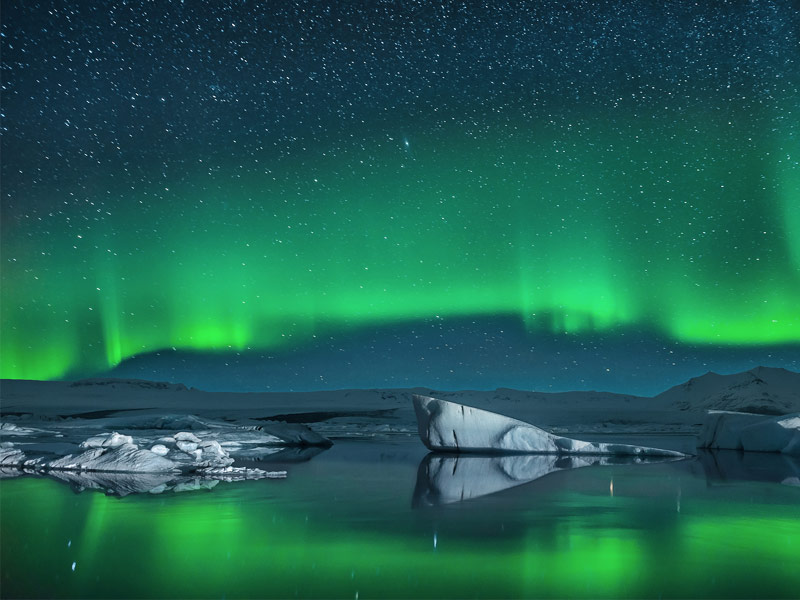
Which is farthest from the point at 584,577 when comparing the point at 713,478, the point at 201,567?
the point at 713,478

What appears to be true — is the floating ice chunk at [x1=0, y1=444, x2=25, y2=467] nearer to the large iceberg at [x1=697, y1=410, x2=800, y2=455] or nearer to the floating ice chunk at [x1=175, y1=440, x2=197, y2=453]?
the floating ice chunk at [x1=175, y1=440, x2=197, y2=453]

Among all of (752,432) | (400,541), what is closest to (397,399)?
(752,432)

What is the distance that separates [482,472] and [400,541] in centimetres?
680

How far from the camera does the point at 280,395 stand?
85.4 meters

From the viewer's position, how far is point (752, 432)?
20.8m

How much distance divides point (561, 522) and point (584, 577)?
6.76 feet

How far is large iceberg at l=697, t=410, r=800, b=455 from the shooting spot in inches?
772

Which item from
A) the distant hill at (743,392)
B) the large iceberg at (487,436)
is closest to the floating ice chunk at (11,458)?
the large iceberg at (487,436)

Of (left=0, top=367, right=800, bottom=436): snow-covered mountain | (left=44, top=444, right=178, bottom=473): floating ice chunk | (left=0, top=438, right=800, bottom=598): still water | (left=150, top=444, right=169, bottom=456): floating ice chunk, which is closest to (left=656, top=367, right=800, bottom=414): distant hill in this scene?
(left=0, top=367, right=800, bottom=436): snow-covered mountain

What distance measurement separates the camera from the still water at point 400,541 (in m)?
4.03

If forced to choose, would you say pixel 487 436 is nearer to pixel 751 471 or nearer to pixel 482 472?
pixel 482 472

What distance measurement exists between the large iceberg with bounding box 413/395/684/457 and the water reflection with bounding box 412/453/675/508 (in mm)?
387

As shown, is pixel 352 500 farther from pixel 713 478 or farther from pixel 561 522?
pixel 713 478

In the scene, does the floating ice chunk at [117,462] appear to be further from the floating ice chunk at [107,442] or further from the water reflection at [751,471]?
the water reflection at [751,471]
